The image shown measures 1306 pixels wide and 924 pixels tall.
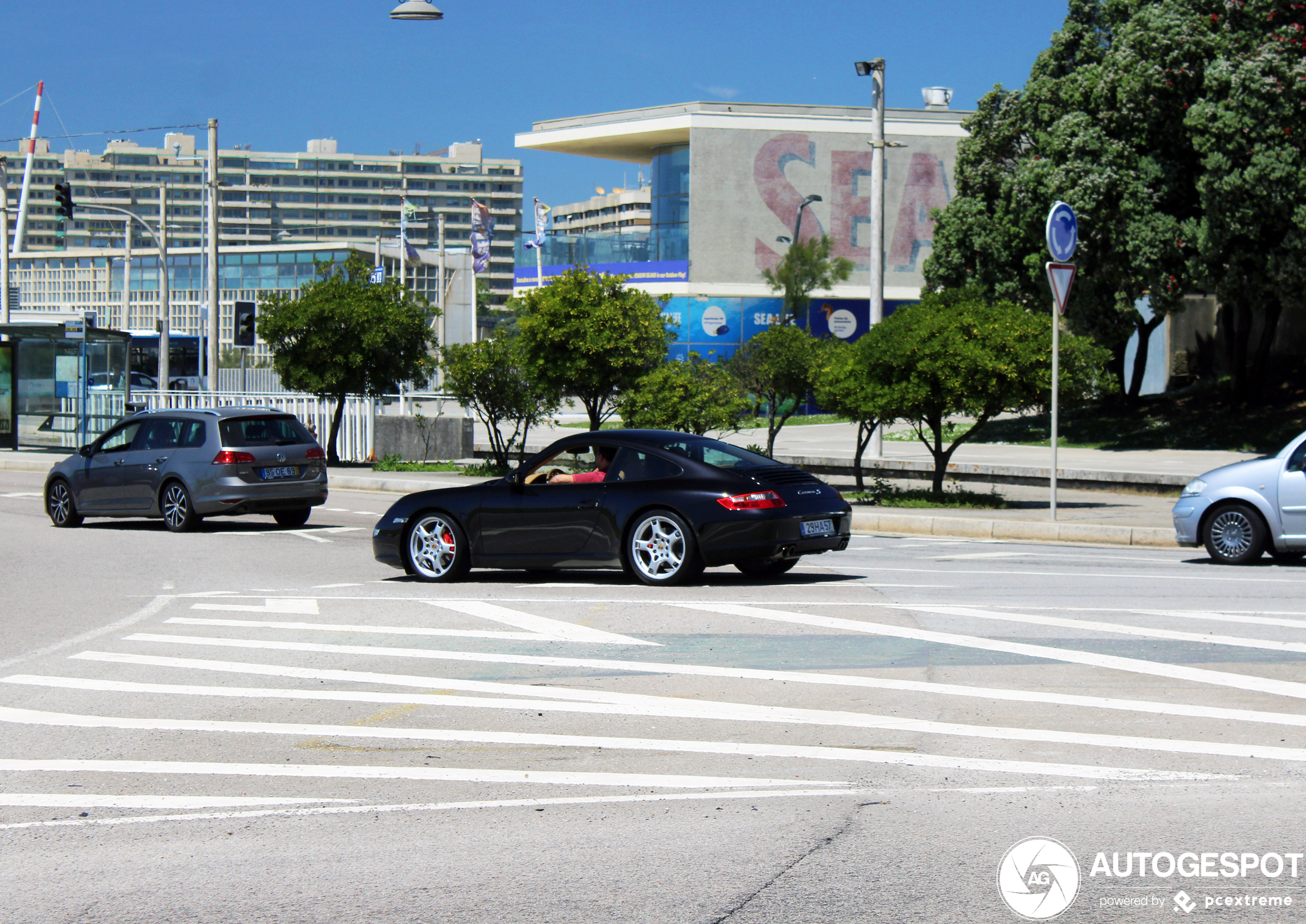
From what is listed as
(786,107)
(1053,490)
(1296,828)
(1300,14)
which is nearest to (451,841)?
(1296,828)

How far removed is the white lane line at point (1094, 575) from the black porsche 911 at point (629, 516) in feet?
4.21

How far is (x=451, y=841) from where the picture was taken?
16.6ft

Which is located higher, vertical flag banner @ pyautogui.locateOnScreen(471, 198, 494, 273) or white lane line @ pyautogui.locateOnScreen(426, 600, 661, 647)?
vertical flag banner @ pyautogui.locateOnScreen(471, 198, 494, 273)

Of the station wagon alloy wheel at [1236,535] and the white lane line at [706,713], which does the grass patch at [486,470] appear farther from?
the white lane line at [706,713]

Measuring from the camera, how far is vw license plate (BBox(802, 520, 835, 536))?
11844 millimetres

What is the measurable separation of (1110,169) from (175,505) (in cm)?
2194

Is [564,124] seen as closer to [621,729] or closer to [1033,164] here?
[1033,164]

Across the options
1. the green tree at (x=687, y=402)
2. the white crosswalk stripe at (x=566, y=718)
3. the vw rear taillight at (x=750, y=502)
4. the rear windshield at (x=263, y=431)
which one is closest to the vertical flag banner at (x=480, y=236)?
the green tree at (x=687, y=402)

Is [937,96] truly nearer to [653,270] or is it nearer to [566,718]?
[653,270]

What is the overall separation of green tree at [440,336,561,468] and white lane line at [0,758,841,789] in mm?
20395

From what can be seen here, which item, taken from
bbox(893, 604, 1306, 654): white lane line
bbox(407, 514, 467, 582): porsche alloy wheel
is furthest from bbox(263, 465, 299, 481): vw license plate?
bbox(893, 604, 1306, 654): white lane line

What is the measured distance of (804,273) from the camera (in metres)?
59.8

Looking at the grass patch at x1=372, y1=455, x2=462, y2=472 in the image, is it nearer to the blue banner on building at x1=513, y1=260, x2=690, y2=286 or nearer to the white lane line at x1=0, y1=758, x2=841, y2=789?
the white lane line at x1=0, y1=758, x2=841, y2=789

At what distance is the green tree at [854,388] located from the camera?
19.8 metres
